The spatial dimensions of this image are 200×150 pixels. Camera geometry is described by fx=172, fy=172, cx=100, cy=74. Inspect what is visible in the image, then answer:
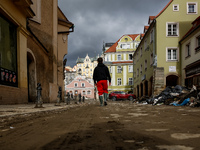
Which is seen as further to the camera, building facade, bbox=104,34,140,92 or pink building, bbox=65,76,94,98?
pink building, bbox=65,76,94,98

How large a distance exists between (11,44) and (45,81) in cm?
432

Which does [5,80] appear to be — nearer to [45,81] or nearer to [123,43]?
[45,81]

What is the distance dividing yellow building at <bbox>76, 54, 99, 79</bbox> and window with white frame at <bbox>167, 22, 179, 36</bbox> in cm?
9122

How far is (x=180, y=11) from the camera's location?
58.8 ft

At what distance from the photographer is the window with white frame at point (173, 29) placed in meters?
17.9

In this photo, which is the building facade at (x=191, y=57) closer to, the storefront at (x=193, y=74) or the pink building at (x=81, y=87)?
the storefront at (x=193, y=74)

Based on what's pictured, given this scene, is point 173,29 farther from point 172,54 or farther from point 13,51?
point 13,51

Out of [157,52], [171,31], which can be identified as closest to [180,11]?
[171,31]

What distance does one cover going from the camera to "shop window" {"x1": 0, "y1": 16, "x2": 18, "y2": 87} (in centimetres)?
594

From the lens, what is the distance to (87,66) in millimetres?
108500

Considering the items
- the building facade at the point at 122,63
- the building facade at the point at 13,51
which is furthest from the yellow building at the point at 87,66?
the building facade at the point at 13,51

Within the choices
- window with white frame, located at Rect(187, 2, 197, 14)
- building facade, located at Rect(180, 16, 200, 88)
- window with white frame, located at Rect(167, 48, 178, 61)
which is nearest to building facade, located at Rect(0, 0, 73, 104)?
window with white frame, located at Rect(167, 48, 178, 61)

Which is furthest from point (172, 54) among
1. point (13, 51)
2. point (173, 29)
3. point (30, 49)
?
point (13, 51)

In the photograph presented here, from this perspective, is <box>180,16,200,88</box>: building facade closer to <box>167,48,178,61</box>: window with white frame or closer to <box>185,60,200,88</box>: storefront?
<box>185,60,200,88</box>: storefront
